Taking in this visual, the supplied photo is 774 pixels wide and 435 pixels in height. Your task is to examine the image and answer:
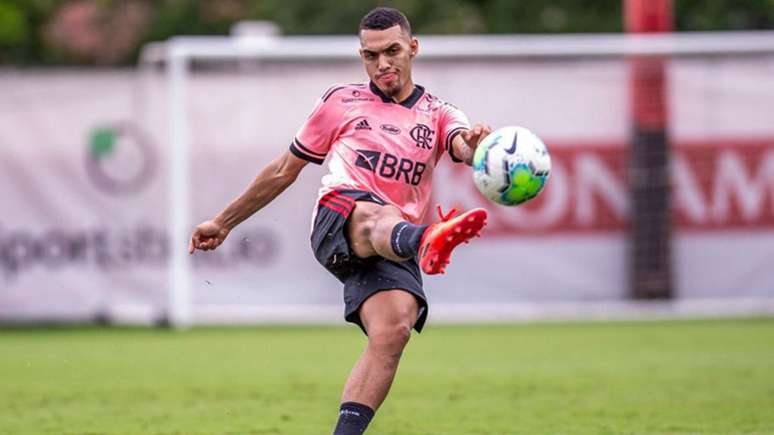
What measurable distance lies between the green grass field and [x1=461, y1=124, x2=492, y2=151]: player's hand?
2.26 meters

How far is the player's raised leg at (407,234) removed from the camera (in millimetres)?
6363

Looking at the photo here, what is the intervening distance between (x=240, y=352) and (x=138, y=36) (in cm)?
2273

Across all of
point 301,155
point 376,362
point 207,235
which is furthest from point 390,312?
point 207,235

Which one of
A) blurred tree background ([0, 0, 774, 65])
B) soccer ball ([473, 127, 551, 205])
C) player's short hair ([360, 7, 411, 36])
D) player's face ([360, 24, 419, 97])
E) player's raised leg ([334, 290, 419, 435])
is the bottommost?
player's raised leg ([334, 290, 419, 435])

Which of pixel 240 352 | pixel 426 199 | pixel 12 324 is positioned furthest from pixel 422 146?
pixel 12 324

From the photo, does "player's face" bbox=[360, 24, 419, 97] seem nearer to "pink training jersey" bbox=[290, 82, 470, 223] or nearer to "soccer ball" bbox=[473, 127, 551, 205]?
"pink training jersey" bbox=[290, 82, 470, 223]

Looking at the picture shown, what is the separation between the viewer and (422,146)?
23.5 ft

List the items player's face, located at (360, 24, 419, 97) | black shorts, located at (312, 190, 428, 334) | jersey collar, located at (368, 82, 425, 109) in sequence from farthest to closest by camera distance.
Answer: jersey collar, located at (368, 82, 425, 109)
player's face, located at (360, 24, 419, 97)
black shorts, located at (312, 190, 428, 334)

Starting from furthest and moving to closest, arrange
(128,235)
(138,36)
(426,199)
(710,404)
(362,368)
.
Answer: (138,36), (128,235), (710,404), (426,199), (362,368)

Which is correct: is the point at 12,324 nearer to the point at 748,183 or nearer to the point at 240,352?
the point at 240,352

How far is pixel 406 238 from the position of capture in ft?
21.7

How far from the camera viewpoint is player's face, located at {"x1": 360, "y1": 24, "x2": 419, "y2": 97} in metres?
7.09

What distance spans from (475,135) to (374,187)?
0.60 metres

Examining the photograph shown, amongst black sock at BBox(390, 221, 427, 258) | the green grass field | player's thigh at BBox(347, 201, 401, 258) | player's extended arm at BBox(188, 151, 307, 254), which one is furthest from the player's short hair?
the green grass field
